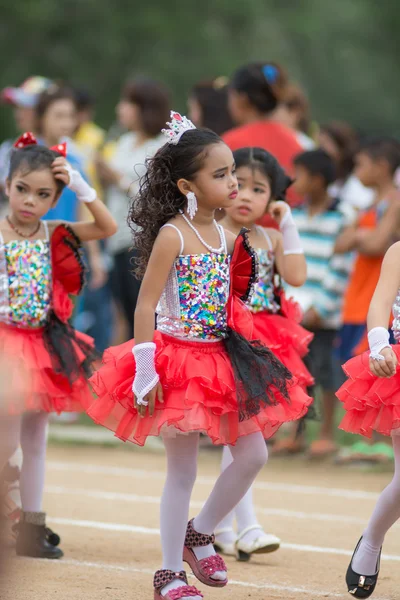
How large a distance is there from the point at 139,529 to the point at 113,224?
5.68ft

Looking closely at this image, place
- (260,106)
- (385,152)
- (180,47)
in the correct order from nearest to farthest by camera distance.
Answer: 1. (260,106)
2. (385,152)
3. (180,47)

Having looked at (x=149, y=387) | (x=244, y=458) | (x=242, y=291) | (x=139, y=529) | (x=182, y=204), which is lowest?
(x=139, y=529)

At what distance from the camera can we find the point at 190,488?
195 inches

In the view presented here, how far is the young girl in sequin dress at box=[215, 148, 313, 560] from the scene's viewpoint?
5.80 meters

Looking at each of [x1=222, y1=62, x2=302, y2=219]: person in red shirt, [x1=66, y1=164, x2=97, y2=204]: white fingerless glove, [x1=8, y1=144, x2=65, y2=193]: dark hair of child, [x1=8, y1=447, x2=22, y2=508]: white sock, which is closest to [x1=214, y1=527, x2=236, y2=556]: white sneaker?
[x1=8, y1=447, x2=22, y2=508]: white sock

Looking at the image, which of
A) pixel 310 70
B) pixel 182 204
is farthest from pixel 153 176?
pixel 310 70

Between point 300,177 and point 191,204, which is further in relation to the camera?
point 300,177

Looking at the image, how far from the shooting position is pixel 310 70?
101 feet

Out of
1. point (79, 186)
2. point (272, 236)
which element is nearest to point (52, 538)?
point (79, 186)

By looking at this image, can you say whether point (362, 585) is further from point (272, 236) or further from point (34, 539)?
point (272, 236)

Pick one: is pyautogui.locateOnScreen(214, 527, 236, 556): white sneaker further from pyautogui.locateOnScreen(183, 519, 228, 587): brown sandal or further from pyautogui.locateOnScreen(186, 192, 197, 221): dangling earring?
pyautogui.locateOnScreen(186, 192, 197, 221): dangling earring

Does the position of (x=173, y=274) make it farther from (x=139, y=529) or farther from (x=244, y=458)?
(x=139, y=529)

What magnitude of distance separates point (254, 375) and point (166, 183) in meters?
0.89

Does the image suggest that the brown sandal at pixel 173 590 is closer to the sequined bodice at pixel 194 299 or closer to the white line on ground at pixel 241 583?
the white line on ground at pixel 241 583
